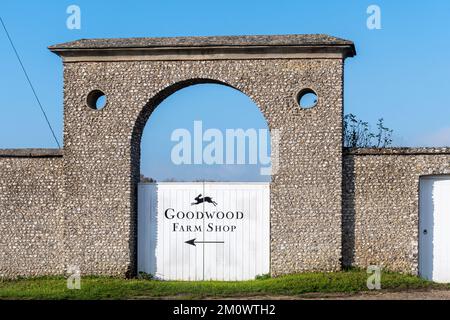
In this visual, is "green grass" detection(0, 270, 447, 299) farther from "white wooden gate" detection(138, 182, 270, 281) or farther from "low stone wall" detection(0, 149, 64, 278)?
"low stone wall" detection(0, 149, 64, 278)

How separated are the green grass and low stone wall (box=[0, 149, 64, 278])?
87cm

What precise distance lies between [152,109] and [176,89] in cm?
77

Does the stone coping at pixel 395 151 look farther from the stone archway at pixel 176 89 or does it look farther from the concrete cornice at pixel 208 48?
the concrete cornice at pixel 208 48

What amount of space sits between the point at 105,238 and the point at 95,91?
3.50 meters

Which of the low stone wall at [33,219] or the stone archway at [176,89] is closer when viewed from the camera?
the stone archway at [176,89]

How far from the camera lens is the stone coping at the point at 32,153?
2020 centimetres

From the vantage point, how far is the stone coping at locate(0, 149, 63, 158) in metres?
20.2

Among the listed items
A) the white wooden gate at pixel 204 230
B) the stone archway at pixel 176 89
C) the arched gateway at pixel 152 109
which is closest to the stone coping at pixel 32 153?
the arched gateway at pixel 152 109

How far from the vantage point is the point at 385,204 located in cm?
1933

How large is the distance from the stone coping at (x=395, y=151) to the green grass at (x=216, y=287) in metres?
2.73

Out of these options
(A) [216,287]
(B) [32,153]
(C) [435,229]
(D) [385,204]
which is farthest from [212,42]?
(C) [435,229]

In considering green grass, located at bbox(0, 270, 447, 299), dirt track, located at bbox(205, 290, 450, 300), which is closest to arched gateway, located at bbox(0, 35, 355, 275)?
green grass, located at bbox(0, 270, 447, 299)
